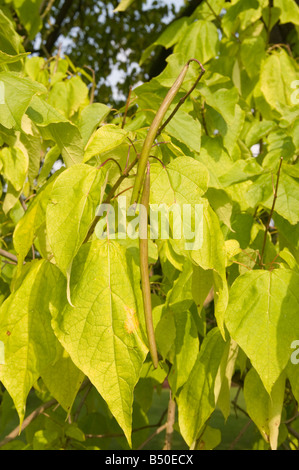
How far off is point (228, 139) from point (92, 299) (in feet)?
1.72

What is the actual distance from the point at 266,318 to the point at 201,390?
0.20 m

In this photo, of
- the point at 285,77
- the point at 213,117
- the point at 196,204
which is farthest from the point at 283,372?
the point at 285,77

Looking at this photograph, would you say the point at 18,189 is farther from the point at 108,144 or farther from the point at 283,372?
the point at 283,372

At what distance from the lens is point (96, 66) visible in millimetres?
4117

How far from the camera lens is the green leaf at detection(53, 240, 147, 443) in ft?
1.78

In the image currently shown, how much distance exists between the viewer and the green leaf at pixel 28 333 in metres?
0.62

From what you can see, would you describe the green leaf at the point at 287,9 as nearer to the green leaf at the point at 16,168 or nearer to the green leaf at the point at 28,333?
the green leaf at the point at 16,168

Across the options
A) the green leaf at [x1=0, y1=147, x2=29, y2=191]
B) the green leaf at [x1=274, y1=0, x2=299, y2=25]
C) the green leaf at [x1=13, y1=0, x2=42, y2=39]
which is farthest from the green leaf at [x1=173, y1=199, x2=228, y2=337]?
the green leaf at [x1=13, y1=0, x2=42, y2=39]

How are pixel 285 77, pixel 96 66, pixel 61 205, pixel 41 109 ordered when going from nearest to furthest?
1. pixel 61 205
2. pixel 41 109
3. pixel 285 77
4. pixel 96 66

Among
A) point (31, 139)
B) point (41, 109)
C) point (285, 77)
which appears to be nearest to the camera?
point (41, 109)

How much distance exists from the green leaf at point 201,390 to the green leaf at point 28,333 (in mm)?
256

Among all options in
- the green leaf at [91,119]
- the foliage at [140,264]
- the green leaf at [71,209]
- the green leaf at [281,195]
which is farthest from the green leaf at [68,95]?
the green leaf at [71,209]

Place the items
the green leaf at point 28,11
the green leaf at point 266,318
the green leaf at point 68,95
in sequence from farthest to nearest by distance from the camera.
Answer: the green leaf at point 28,11
the green leaf at point 68,95
the green leaf at point 266,318

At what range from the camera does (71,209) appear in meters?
0.57
